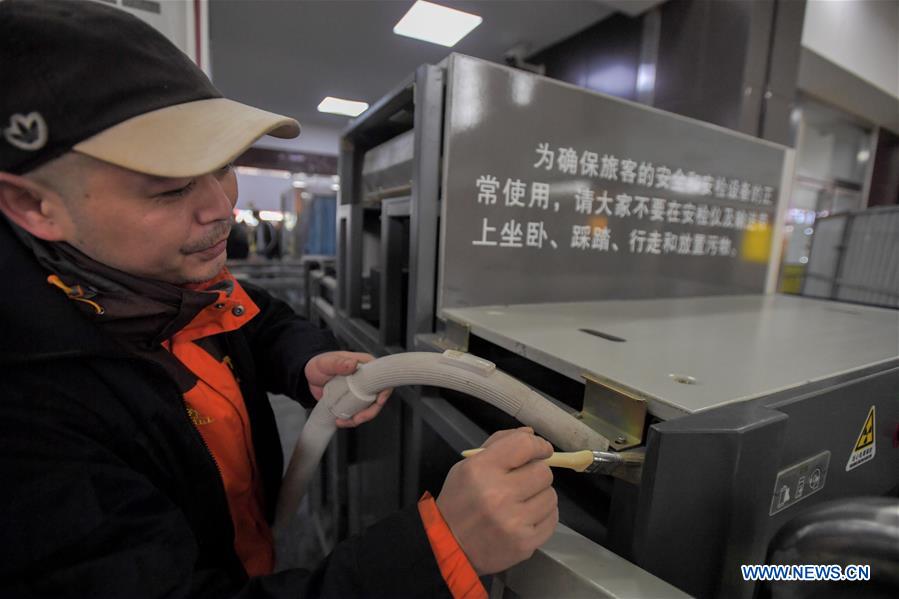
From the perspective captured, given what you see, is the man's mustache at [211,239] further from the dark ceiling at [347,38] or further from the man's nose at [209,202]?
the dark ceiling at [347,38]

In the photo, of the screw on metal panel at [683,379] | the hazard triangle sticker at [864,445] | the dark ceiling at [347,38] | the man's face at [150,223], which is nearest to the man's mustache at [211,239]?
the man's face at [150,223]

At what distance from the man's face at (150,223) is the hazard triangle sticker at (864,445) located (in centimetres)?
89

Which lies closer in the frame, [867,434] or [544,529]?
[544,529]

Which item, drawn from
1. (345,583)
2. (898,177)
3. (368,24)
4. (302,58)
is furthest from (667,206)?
(898,177)

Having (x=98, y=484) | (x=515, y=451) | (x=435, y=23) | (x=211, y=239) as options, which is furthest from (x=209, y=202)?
(x=435, y=23)

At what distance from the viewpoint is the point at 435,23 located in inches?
118

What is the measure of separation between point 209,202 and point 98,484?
0.31m

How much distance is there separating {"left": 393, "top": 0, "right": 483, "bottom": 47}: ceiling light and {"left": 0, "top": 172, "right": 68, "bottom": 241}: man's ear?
287 cm

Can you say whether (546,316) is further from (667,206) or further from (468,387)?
(667,206)

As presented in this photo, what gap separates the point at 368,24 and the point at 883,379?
129 inches

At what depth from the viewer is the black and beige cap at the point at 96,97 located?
1.34 ft

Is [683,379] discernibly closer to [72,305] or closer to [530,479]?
[530,479]

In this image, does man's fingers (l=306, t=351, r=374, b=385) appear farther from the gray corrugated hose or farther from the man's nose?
the man's nose

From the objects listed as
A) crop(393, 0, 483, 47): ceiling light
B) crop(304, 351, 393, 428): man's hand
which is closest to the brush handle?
crop(304, 351, 393, 428): man's hand
